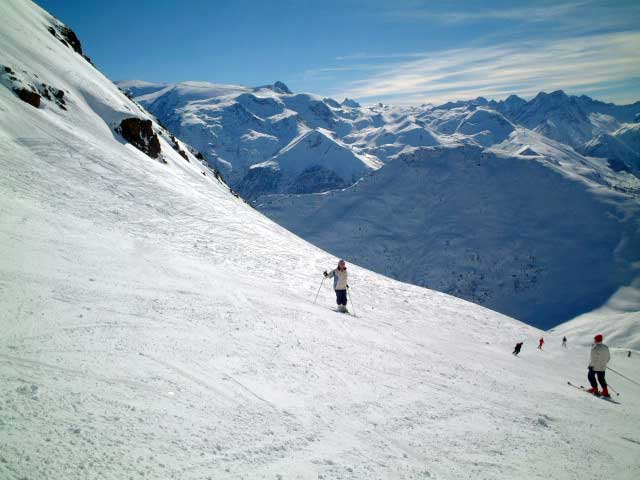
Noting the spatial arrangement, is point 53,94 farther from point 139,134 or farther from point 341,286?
point 341,286

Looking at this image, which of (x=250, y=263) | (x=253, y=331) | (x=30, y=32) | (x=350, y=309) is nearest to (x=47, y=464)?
(x=253, y=331)

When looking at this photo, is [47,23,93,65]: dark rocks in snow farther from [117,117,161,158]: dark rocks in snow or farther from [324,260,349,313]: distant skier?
[324,260,349,313]: distant skier

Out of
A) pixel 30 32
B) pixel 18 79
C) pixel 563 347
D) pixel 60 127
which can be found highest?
pixel 30 32

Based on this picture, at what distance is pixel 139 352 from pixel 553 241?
208 m

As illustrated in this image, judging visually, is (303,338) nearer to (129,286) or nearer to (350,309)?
(129,286)

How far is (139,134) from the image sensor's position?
101 ft

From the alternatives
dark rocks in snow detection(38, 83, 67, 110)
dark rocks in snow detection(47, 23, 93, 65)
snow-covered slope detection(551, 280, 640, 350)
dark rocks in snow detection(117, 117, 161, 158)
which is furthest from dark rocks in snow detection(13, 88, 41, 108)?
snow-covered slope detection(551, 280, 640, 350)

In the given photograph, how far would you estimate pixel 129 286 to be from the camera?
11.0m

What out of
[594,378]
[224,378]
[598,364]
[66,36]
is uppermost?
[66,36]

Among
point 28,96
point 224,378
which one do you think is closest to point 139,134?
point 28,96

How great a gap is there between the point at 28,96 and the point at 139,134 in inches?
308

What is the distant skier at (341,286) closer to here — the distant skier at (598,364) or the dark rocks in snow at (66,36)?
the distant skier at (598,364)

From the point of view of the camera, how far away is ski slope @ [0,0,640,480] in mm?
5344

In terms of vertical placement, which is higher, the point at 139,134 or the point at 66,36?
the point at 66,36
